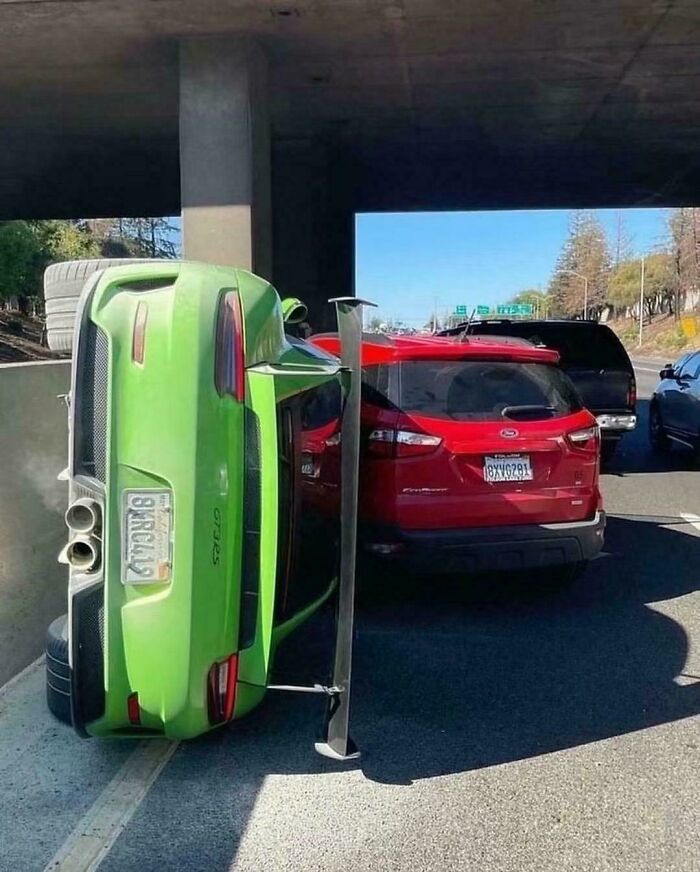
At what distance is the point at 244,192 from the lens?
10703mm

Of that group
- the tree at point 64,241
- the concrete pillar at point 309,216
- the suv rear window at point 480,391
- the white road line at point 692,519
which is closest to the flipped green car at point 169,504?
the suv rear window at point 480,391

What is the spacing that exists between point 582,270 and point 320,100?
112832 millimetres

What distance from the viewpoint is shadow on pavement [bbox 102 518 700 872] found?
3.42m

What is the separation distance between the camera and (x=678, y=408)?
40.9 feet

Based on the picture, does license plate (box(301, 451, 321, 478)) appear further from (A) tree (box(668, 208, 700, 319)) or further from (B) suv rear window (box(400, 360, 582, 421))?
(A) tree (box(668, 208, 700, 319))

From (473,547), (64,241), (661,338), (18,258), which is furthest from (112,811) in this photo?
(661,338)

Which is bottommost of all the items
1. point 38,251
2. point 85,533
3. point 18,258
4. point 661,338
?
point 661,338

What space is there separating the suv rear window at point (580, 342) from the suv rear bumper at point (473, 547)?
272 inches

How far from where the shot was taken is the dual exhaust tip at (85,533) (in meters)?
3.33

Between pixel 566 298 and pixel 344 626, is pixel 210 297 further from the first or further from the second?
pixel 566 298

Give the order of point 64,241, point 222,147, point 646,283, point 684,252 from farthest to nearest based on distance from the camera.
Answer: point 646,283, point 684,252, point 64,241, point 222,147

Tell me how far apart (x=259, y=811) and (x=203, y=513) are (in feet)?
3.81

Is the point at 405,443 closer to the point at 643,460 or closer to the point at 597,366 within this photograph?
the point at 597,366

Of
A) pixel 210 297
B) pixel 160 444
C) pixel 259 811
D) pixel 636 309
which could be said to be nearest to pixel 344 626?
pixel 259 811
